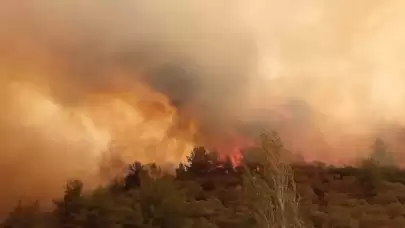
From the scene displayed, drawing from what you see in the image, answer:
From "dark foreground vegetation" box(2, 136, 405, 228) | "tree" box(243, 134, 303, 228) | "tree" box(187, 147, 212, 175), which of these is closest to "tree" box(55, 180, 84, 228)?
"dark foreground vegetation" box(2, 136, 405, 228)

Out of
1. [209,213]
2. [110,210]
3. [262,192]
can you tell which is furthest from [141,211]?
[262,192]

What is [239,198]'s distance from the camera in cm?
1489

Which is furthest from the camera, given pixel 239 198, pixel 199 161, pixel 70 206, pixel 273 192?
pixel 199 161

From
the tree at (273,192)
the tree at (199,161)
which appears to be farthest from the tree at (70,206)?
the tree at (273,192)

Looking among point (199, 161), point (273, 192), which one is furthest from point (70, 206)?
point (273, 192)

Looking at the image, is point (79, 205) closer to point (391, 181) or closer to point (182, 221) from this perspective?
point (182, 221)

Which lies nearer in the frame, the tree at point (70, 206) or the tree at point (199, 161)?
the tree at point (70, 206)

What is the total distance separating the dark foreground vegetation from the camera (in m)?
11.6

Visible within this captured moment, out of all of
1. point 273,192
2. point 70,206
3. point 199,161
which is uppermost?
point 199,161

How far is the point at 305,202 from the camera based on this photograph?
15703 millimetres

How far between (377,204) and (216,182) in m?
5.12

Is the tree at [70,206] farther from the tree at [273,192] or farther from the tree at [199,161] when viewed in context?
the tree at [273,192]

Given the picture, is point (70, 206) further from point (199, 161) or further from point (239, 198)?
point (239, 198)

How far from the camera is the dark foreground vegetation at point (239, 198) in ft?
38.2
